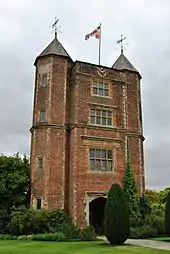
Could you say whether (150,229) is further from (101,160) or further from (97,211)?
(101,160)

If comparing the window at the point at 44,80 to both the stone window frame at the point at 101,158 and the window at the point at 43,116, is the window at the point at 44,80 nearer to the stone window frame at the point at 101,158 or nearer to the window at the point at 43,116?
the window at the point at 43,116

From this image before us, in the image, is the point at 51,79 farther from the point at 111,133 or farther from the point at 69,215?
the point at 69,215

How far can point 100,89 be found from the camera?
27.2 metres

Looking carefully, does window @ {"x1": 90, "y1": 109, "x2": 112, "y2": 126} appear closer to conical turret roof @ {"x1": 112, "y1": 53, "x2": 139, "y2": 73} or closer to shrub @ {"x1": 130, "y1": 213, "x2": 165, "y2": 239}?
conical turret roof @ {"x1": 112, "y1": 53, "x2": 139, "y2": 73}

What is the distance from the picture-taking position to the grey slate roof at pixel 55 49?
27.0 metres

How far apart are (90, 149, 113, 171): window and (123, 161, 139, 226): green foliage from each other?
147 cm

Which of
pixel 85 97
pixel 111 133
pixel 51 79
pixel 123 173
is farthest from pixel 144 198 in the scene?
pixel 51 79

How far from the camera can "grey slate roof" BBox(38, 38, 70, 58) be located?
26984 millimetres

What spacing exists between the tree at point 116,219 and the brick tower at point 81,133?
6.11 m

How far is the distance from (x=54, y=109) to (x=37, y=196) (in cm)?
662

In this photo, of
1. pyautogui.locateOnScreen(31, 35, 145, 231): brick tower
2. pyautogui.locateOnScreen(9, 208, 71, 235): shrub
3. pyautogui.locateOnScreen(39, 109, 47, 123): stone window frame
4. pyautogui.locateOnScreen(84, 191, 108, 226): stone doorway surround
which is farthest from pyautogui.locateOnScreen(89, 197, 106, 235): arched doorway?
pyautogui.locateOnScreen(39, 109, 47, 123): stone window frame

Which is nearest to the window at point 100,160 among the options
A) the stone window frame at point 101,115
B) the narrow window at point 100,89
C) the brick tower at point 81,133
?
the brick tower at point 81,133

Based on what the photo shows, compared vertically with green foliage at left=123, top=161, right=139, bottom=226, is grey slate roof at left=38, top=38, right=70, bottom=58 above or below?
above

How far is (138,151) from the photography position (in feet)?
88.2
